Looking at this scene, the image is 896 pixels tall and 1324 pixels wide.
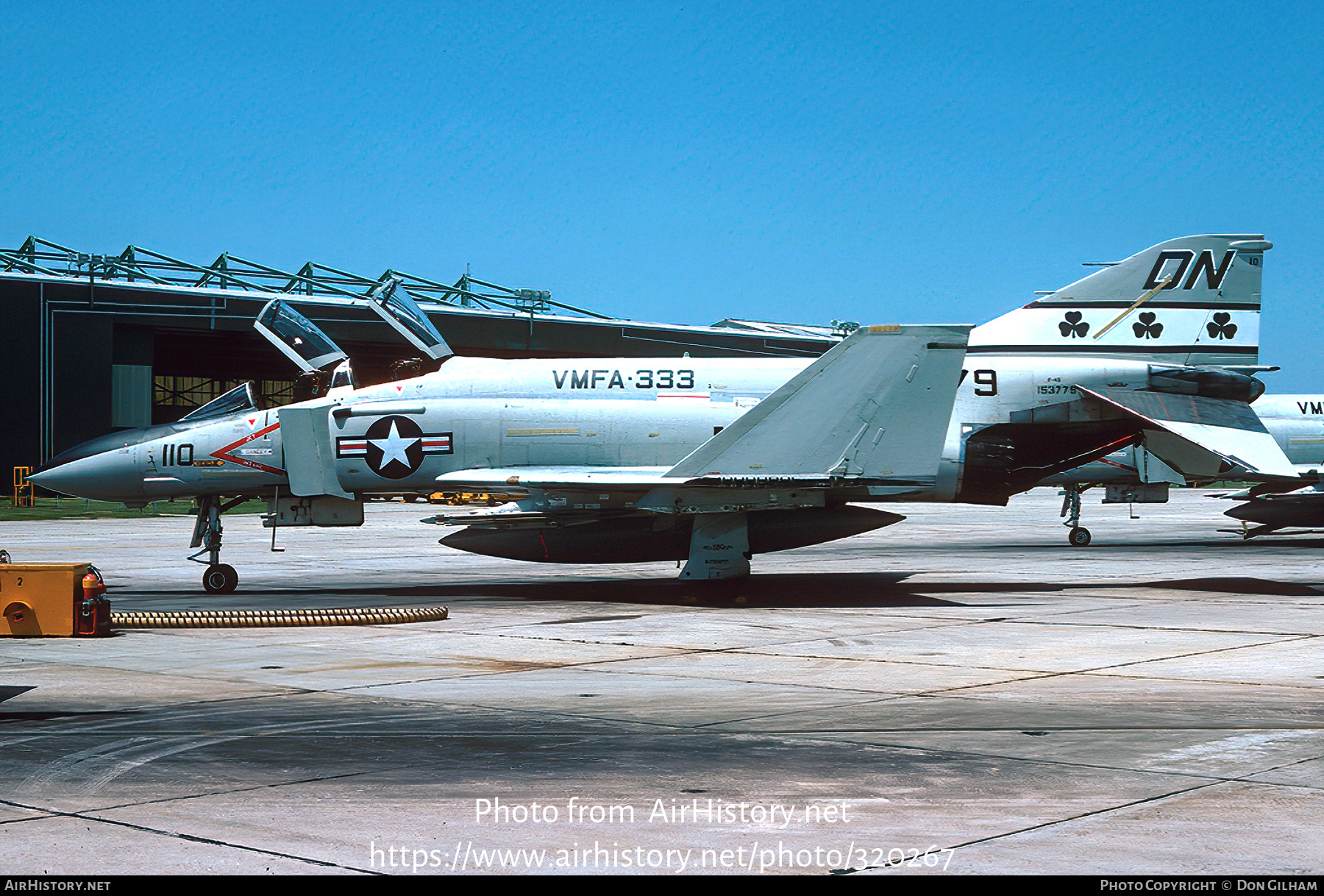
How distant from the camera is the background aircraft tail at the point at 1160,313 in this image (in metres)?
17.7

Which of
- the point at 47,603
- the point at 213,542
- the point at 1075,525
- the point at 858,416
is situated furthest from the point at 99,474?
the point at 1075,525

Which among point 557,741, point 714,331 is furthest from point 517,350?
point 557,741

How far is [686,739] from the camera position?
7062 mm

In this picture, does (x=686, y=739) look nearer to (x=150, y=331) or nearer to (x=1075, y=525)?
(x=1075, y=525)

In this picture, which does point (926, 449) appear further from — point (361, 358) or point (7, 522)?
point (361, 358)

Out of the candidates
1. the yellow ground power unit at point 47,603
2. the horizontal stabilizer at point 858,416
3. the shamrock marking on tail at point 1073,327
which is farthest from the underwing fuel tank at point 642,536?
the yellow ground power unit at point 47,603

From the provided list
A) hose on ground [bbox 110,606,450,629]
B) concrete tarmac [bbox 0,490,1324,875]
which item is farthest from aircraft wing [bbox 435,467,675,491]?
hose on ground [bbox 110,606,450,629]

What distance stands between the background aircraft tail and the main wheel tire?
11085 mm

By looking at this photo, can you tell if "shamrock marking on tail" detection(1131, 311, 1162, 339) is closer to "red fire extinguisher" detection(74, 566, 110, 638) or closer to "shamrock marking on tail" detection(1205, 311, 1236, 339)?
"shamrock marking on tail" detection(1205, 311, 1236, 339)

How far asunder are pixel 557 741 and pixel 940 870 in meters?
2.97

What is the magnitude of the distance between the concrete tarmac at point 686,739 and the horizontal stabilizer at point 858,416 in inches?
70.1

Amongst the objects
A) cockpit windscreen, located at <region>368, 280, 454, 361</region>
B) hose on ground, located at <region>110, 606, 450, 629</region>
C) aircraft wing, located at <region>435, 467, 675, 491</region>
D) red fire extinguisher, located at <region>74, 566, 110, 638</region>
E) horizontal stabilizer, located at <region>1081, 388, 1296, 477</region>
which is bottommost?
hose on ground, located at <region>110, 606, 450, 629</region>

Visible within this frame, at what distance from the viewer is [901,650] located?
11.2 meters

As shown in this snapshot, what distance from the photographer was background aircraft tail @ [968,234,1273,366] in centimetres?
1772
